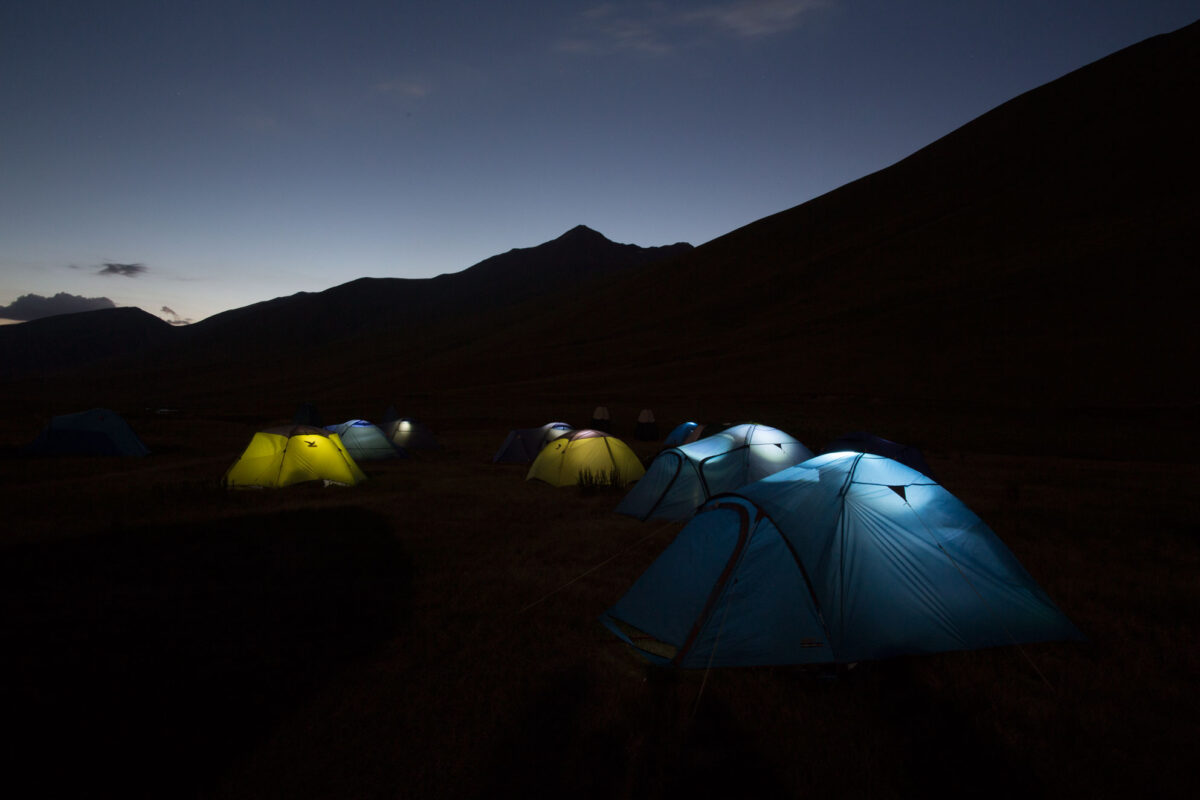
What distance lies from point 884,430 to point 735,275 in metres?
74.9

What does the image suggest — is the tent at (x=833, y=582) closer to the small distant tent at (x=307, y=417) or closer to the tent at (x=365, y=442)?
the tent at (x=365, y=442)

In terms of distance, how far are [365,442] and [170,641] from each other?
15.2 m

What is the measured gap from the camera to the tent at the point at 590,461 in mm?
14812

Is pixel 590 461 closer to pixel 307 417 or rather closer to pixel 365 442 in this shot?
pixel 365 442

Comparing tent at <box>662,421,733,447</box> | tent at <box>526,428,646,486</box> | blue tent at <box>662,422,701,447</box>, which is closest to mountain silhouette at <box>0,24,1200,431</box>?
blue tent at <box>662,422,701,447</box>

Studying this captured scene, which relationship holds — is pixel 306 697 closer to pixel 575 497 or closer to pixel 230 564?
pixel 230 564

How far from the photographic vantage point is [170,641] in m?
6.03

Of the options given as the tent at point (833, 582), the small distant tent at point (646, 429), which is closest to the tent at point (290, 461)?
the tent at point (833, 582)

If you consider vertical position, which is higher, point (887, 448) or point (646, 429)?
point (887, 448)

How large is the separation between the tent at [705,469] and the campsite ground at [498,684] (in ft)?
4.21

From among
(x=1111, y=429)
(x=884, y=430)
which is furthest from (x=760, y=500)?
(x=1111, y=429)

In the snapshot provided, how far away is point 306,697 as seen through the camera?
494 centimetres

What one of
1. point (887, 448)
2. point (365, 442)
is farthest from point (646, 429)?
point (887, 448)

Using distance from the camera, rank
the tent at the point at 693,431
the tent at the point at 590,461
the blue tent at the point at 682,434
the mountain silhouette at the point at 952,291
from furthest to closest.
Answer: the mountain silhouette at the point at 952,291 → the blue tent at the point at 682,434 → the tent at the point at 693,431 → the tent at the point at 590,461
